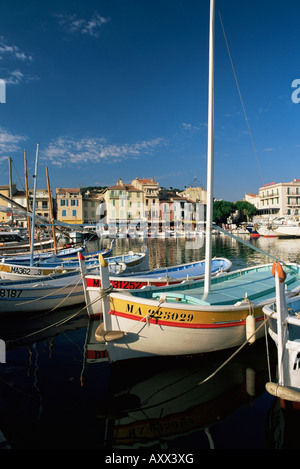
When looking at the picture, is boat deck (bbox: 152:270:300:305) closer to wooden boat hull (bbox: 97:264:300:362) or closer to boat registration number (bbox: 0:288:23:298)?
wooden boat hull (bbox: 97:264:300:362)

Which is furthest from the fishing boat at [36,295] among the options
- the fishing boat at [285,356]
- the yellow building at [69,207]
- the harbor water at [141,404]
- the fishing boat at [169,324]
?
the yellow building at [69,207]

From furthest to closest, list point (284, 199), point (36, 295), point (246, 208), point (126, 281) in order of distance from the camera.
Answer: point (246, 208) < point (284, 199) < point (36, 295) < point (126, 281)

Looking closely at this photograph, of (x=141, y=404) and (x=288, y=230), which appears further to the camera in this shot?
(x=288, y=230)

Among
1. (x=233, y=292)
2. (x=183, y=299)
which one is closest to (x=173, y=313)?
(x=183, y=299)

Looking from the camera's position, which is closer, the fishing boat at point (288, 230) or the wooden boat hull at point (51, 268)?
the wooden boat hull at point (51, 268)

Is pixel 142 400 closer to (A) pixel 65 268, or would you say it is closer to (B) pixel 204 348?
(B) pixel 204 348

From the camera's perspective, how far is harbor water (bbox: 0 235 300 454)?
4.89 meters

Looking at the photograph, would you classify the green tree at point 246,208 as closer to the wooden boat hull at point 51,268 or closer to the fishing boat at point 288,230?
the fishing boat at point 288,230

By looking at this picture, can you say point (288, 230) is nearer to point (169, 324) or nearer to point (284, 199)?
point (284, 199)

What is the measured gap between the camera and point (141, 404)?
19.4 ft

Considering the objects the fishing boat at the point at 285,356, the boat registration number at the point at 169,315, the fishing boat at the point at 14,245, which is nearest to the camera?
the fishing boat at the point at 285,356

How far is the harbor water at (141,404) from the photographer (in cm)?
489

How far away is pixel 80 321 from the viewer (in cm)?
1182
